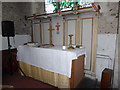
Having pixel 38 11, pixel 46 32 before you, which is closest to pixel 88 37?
pixel 46 32

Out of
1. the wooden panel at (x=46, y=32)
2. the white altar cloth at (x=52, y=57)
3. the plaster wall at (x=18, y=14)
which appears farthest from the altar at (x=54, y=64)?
the plaster wall at (x=18, y=14)

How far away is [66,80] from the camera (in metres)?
2.29

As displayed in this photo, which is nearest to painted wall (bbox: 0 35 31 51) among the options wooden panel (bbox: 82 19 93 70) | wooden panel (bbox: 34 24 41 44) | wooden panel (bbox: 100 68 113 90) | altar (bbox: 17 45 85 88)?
wooden panel (bbox: 34 24 41 44)

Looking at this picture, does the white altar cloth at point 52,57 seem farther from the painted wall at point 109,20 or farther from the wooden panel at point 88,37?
the painted wall at point 109,20

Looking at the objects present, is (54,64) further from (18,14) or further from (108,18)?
(18,14)

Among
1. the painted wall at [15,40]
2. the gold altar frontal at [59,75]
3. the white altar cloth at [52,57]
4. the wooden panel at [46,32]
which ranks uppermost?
the wooden panel at [46,32]

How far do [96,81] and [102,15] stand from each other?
1.90 meters

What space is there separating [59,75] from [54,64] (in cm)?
30

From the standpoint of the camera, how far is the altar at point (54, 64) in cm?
218

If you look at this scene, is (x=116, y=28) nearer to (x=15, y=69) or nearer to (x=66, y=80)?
(x=66, y=80)

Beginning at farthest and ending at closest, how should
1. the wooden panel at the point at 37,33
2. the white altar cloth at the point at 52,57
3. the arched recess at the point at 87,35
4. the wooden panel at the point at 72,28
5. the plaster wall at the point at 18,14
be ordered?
the wooden panel at the point at 37,33, the plaster wall at the point at 18,14, the wooden panel at the point at 72,28, the arched recess at the point at 87,35, the white altar cloth at the point at 52,57

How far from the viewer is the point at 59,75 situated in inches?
94.7

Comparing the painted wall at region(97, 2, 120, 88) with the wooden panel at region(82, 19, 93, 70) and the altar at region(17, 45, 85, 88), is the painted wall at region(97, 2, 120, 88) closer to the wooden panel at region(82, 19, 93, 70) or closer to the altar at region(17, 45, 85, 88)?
the wooden panel at region(82, 19, 93, 70)

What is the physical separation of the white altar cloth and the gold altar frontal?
12 cm
